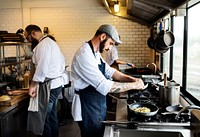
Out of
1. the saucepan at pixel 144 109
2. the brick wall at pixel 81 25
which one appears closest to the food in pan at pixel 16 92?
the saucepan at pixel 144 109

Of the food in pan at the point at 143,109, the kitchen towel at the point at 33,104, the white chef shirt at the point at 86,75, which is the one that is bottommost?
the kitchen towel at the point at 33,104

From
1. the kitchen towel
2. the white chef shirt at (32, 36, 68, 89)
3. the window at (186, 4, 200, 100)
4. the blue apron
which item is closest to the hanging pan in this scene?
the window at (186, 4, 200, 100)

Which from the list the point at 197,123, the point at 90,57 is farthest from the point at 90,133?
the point at 197,123

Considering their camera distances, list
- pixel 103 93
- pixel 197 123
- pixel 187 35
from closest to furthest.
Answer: pixel 197 123, pixel 103 93, pixel 187 35

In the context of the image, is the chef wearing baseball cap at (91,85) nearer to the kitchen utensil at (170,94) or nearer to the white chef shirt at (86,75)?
the white chef shirt at (86,75)

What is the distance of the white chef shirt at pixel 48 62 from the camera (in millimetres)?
3059

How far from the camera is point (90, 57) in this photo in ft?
7.08

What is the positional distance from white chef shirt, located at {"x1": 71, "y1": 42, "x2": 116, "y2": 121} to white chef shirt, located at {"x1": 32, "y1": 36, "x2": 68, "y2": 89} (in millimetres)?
936

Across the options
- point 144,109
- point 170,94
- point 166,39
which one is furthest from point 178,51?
point 144,109

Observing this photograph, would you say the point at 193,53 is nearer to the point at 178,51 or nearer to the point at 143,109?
the point at 178,51

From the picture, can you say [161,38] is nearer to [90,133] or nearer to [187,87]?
[187,87]

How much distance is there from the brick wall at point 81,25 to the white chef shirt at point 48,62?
2.93 m

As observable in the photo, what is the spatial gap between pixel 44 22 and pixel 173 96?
15.4ft

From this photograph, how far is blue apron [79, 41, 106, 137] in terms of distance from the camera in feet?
7.18
